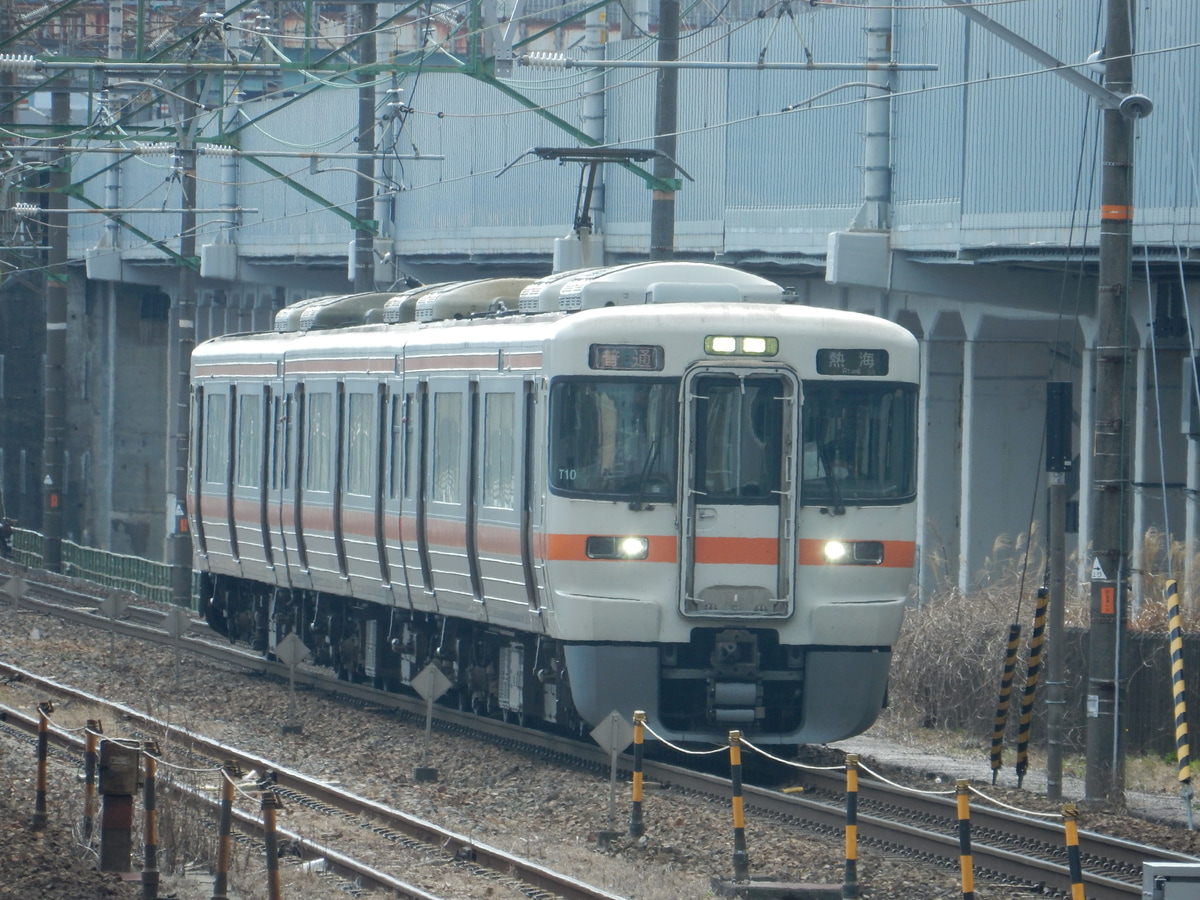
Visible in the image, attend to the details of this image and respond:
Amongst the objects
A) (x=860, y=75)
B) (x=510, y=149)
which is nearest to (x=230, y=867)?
(x=860, y=75)

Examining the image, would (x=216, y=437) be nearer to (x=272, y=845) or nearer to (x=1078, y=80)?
(x=1078, y=80)

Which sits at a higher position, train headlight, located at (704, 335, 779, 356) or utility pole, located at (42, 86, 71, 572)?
train headlight, located at (704, 335, 779, 356)

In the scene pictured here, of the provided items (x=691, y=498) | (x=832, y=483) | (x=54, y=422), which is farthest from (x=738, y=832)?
(x=54, y=422)

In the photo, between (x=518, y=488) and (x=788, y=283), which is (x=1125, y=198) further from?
(x=788, y=283)

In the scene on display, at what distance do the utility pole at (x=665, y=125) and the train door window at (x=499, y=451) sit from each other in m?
4.18

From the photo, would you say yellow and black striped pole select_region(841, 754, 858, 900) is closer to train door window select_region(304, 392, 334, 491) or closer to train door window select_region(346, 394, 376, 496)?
train door window select_region(346, 394, 376, 496)

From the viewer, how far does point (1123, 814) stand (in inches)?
523

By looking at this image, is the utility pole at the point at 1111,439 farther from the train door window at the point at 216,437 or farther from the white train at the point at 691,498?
the train door window at the point at 216,437

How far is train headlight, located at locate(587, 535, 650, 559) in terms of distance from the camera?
45.2 ft

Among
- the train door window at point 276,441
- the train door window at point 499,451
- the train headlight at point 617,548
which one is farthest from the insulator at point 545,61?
the train headlight at point 617,548

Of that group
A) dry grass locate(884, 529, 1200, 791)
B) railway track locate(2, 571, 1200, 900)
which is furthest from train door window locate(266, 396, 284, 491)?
dry grass locate(884, 529, 1200, 791)

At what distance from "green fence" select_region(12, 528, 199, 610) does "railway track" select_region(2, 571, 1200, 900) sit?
59.7ft

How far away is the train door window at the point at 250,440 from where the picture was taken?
20.8m

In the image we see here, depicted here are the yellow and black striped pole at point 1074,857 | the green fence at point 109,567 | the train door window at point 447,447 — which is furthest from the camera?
the green fence at point 109,567
